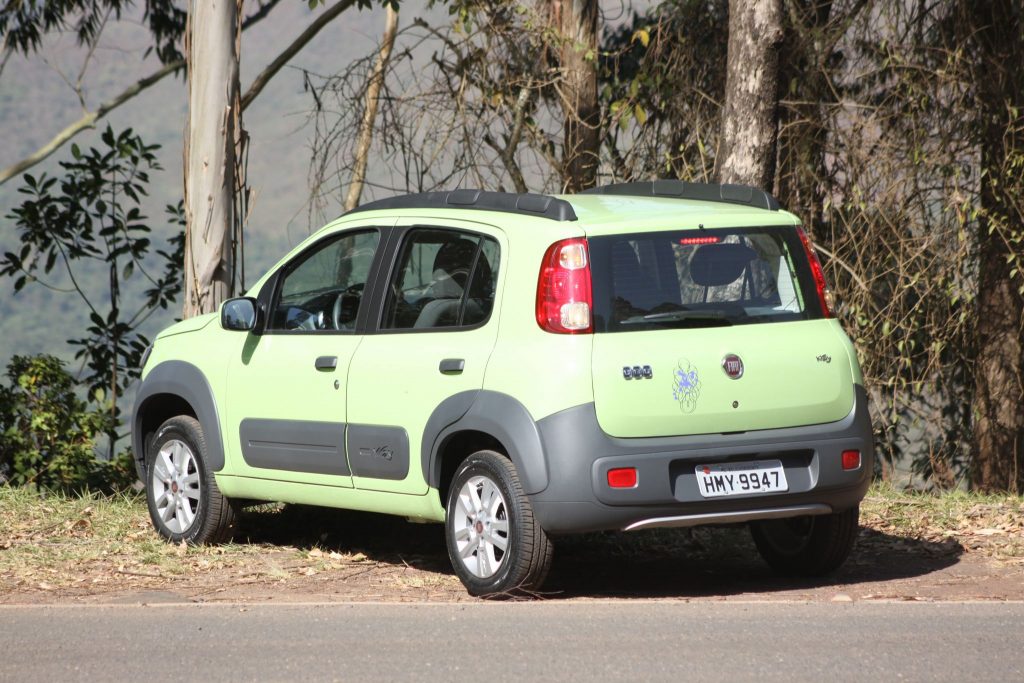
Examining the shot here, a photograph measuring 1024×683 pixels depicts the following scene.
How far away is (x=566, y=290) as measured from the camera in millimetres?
6797

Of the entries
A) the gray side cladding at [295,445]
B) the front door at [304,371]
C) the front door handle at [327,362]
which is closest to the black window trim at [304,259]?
the front door at [304,371]

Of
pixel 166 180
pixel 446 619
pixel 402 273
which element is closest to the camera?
pixel 446 619

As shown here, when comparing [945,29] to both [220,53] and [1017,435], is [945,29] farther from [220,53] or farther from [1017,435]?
[220,53]

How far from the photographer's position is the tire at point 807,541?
7715 millimetres

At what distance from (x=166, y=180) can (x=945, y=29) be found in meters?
131

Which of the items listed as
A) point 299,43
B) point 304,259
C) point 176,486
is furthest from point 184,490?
point 299,43

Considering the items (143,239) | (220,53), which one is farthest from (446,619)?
(143,239)

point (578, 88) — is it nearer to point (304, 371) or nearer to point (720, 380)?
point (304, 371)

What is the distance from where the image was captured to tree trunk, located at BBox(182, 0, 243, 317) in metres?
10.9

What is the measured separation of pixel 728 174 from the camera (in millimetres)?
11406

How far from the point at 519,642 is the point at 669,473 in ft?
3.66

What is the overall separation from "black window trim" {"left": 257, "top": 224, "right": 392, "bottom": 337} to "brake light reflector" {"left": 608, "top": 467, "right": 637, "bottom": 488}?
5.45 feet

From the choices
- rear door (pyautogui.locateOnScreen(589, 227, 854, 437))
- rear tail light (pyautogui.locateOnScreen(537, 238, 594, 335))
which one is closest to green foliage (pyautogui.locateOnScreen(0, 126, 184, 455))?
rear tail light (pyautogui.locateOnScreen(537, 238, 594, 335))

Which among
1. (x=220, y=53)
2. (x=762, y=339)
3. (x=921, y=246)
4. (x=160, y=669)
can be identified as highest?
(x=220, y=53)
